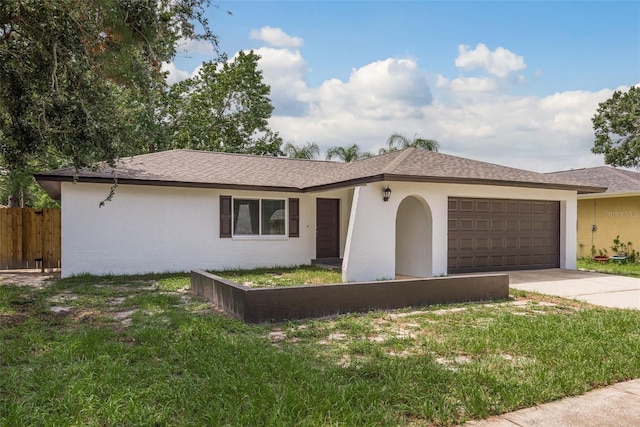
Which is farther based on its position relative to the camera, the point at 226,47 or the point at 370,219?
the point at 370,219

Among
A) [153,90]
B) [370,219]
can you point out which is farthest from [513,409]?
[153,90]

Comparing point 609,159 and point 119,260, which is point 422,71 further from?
point 609,159

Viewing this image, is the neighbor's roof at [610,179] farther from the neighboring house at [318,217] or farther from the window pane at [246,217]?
the window pane at [246,217]

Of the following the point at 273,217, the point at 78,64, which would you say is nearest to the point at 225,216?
the point at 273,217

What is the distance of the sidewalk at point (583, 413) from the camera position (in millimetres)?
3230

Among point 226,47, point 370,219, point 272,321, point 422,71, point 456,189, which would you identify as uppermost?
point 422,71

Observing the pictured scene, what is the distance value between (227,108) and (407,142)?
12027 millimetres

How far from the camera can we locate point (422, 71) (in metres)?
14.7

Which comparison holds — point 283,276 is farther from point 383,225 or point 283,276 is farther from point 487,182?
point 487,182

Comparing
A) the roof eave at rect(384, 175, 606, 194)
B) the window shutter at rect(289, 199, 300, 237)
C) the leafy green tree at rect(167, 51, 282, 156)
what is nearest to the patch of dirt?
the window shutter at rect(289, 199, 300, 237)

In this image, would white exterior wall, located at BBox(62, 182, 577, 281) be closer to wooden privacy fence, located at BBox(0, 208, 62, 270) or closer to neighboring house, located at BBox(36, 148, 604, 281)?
neighboring house, located at BBox(36, 148, 604, 281)

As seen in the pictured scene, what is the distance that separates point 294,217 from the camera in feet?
45.1

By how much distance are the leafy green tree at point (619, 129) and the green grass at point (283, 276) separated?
2249cm

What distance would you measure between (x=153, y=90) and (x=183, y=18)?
1773 mm
